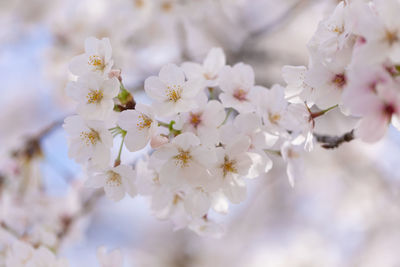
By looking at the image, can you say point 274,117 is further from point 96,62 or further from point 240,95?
point 96,62

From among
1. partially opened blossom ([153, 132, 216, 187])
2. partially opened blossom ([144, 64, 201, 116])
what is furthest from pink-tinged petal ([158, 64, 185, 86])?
partially opened blossom ([153, 132, 216, 187])

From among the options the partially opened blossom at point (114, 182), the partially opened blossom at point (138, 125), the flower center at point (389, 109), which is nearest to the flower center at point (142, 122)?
the partially opened blossom at point (138, 125)

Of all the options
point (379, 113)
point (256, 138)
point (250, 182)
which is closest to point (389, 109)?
point (379, 113)

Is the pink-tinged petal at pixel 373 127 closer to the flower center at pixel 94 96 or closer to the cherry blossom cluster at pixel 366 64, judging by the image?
the cherry blossom cluster at pixel 366 64

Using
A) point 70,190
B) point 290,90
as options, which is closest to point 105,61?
point 290,90

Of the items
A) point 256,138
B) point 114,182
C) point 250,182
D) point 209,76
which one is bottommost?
point 114,182

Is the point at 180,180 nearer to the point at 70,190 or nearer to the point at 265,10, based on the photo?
the point at 70,190
